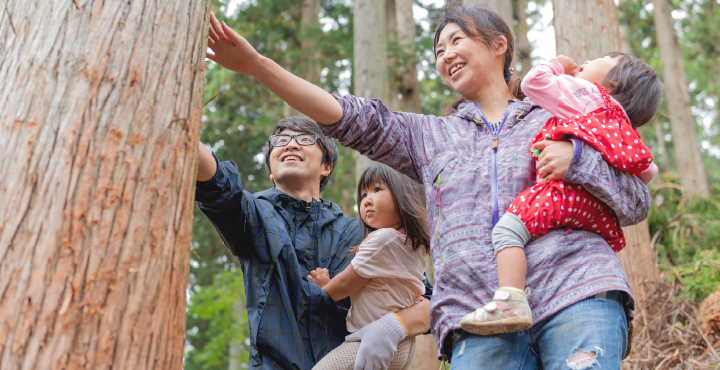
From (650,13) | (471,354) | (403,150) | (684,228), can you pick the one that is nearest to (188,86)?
(403,150)

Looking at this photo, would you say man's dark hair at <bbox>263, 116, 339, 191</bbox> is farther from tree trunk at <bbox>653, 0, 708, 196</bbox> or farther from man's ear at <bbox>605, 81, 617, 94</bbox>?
tree trunk at <bbox>653, 0, 708, 196</bbox>

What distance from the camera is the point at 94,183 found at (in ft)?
4.99

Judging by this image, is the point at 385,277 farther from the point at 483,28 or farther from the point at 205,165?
the point at 483,28

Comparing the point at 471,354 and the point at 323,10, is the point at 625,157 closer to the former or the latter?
the point at 471,354

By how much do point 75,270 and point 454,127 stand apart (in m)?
1.46

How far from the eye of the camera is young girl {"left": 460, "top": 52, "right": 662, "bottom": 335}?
185 cm

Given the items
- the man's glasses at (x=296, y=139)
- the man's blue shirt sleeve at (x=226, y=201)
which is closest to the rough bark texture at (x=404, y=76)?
the man's glasses at (x=296, y=139)

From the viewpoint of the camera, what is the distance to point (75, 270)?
146cm

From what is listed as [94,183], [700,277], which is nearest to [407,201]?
[94,183]

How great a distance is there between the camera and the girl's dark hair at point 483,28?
2.42 meters

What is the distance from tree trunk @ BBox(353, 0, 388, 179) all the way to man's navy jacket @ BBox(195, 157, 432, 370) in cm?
368

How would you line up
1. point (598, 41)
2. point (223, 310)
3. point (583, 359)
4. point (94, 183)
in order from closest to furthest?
point (94, 183)
point (583, 359)
point (598, 41)
point (223, 310)

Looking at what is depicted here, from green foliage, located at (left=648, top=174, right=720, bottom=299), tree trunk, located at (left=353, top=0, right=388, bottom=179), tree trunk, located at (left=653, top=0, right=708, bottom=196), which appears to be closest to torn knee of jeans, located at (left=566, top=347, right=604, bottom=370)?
green foliage, located at (left=648, top=174, right=720, bottom=299)

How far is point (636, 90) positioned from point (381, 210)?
1376mm
